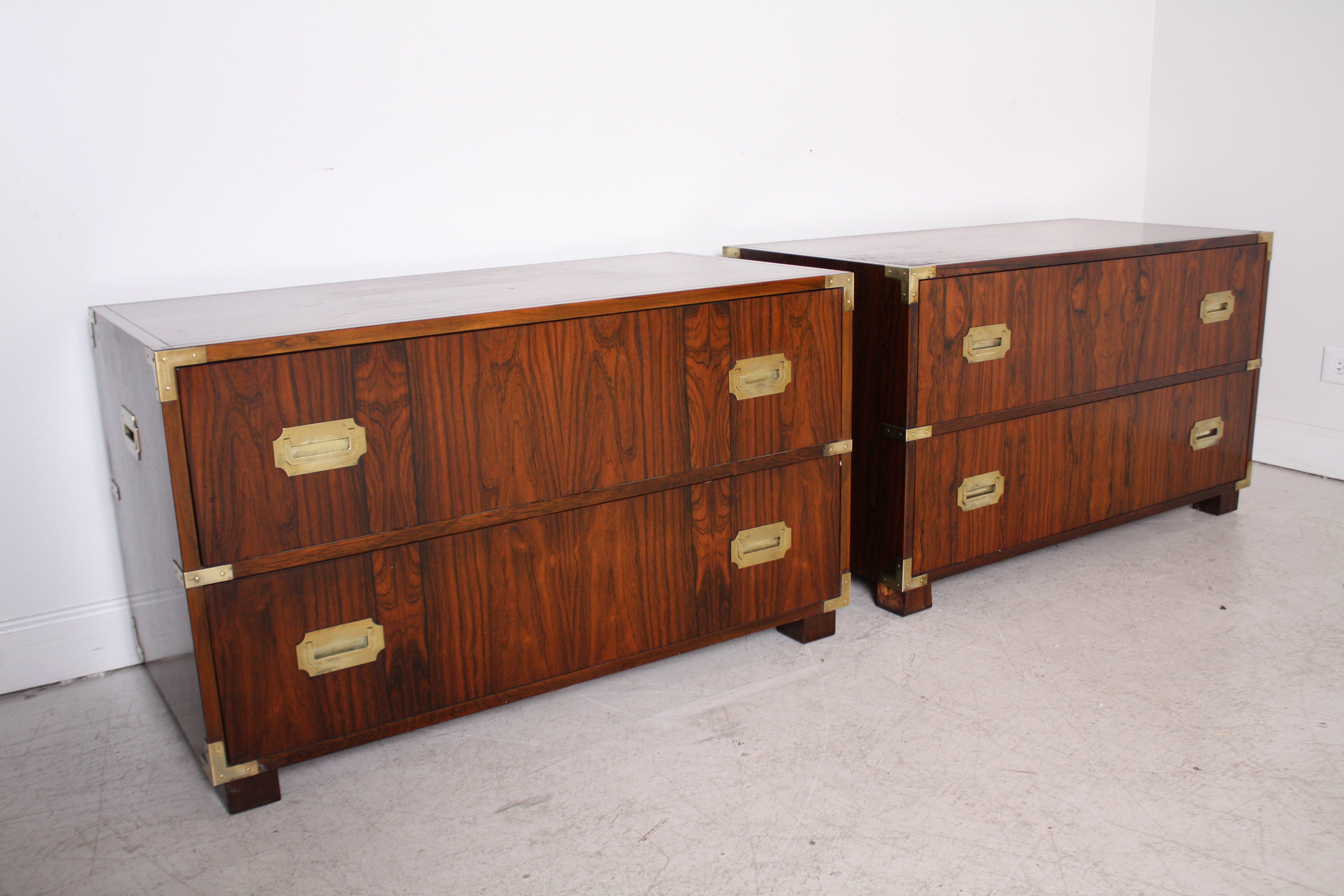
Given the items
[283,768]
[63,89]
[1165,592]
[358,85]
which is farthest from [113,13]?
[1165,592]

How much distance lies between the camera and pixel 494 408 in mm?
1436

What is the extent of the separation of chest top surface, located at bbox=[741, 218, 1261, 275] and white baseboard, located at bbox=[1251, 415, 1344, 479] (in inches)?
24.5

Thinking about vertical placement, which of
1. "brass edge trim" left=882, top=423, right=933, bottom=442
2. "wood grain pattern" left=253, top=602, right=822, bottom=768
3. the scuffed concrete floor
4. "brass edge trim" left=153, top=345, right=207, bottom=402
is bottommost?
the scuffed concrete floor

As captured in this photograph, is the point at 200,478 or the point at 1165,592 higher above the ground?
the point at 200,478

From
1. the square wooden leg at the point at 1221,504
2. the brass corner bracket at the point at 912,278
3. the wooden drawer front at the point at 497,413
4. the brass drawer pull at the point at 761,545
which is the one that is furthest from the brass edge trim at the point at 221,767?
the square wooden leg at the point at 1221,504

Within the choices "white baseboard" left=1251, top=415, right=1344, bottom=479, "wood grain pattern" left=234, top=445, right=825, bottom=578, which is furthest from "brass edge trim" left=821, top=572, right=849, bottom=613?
"white baseboard" left=1251, top=415, right=1344, bottom=479

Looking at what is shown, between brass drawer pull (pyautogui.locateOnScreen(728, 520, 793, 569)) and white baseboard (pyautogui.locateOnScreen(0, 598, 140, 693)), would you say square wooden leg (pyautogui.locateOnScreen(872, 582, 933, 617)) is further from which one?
white baseboard (pyautogui.locateOnScreen(0, 598, 140, 693))

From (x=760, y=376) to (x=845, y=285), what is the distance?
0.70 feet

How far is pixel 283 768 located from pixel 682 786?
0.59m

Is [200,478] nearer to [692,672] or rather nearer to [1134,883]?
[692,672]

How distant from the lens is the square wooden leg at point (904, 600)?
1.91 meters

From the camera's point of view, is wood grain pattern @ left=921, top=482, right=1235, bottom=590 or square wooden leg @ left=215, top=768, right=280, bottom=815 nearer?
square wooden leg @ left=215, top=768, right=280, bottom=815

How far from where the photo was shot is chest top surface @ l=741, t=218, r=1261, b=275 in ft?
6.10

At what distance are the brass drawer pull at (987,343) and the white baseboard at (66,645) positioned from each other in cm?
155
